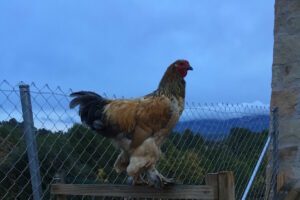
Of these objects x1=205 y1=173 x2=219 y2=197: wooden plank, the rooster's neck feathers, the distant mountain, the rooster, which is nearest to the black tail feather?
the rooster

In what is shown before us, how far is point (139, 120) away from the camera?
→ 2.60 m

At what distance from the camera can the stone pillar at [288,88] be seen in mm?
3053

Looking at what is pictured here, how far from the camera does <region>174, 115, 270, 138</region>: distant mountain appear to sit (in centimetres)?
355

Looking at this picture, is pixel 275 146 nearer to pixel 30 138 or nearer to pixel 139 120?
pixel 139 120

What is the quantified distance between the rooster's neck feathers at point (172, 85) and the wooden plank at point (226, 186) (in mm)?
921

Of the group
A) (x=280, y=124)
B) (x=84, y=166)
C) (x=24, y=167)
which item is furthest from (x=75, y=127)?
(x=280, y=124)

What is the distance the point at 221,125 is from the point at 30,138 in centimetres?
210

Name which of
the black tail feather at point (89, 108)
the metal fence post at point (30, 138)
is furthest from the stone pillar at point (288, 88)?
the metal fence post at point (30, 138)

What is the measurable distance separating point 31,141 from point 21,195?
353mm

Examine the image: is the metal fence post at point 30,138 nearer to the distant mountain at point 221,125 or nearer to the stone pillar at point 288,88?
the distant mountain at point 221,125

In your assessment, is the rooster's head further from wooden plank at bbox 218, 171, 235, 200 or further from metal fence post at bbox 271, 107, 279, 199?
wooden plank at bbox 218, 171, 235, 200

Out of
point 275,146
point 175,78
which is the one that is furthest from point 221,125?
point 175,78

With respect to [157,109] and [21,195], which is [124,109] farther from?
[21,195]

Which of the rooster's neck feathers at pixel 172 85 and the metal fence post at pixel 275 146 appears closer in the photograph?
the rooster's neck feathers at pixel 172 85
